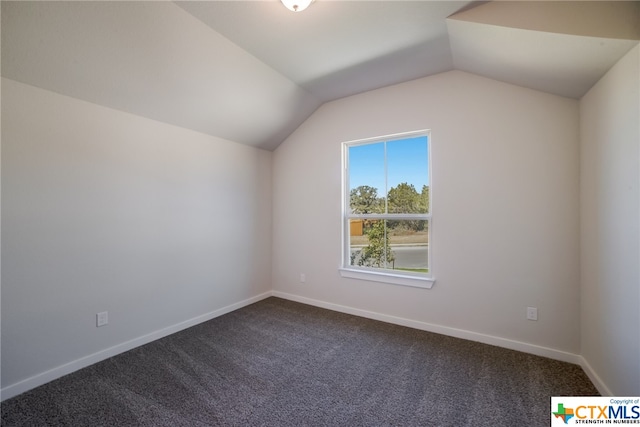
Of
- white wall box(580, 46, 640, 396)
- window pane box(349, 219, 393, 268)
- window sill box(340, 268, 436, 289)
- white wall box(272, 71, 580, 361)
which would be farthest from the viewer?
window pane box(349, 219, 393, 268)

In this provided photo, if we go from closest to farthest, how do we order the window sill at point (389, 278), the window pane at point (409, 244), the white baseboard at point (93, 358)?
the white baseboard at point (93, 358) → the window sill at point (389, 278) → the window pane at point (409, 244)

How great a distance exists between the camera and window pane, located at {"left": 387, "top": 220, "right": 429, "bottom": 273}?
2941 mm

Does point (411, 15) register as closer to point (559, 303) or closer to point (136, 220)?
point (559, 303)

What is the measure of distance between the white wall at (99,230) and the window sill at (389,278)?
157 cm

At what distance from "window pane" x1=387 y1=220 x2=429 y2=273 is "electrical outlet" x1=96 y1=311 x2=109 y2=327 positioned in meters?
2.90

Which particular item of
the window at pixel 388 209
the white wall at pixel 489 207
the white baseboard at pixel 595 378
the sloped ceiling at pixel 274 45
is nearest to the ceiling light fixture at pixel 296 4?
the sloped ceiling at pixel 274 45

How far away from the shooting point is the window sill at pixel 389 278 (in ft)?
9.25

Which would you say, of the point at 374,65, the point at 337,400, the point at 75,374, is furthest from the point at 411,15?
the point at 75,374

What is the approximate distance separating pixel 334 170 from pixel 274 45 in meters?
1.58

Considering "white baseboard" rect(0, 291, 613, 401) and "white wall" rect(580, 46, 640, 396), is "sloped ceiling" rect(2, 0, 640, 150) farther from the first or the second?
"white baseboard" rect(0, 291, 613, 401)

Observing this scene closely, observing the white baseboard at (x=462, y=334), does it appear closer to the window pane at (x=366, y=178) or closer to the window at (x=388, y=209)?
the window at (x=388, y=209)

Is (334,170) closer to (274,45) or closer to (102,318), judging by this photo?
(274,45)

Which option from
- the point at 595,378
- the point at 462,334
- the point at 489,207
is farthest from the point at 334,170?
the point at 595,378

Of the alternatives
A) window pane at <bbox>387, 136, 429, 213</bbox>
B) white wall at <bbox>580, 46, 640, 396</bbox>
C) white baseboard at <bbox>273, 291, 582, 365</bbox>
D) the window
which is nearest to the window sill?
the window
